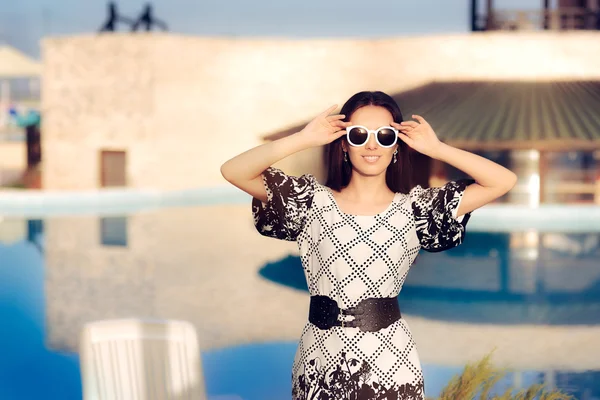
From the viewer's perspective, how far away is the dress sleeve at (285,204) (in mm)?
2195

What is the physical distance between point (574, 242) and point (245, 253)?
20.7 ft

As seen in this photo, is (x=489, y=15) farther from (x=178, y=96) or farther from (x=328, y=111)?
(x=328, y=111)

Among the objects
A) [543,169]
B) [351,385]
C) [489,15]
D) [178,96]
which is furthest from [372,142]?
[178,96]

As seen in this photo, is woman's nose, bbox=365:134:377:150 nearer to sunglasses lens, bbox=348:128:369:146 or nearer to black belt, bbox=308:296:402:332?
sunglasses lens, bbox=348:128:369:146

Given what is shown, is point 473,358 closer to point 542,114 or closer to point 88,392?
point 88,392

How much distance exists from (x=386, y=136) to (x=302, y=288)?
7.72 metres

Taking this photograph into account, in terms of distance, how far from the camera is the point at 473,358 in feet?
21.6

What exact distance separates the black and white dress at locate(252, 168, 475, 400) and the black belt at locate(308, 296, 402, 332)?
1 cm

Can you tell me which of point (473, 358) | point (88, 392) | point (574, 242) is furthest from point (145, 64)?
point (88, 392)

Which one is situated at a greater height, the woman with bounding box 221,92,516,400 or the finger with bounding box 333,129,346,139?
the finger with bounding box 333,129,346,139

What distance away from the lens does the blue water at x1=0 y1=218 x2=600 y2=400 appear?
561cm

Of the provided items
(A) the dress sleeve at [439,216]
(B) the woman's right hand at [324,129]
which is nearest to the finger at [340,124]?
(B) the woman's right hand at [324,129]

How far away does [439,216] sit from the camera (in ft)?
7.16

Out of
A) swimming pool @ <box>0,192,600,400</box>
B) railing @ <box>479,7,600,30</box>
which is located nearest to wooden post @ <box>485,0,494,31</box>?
railing @ <box>479,7,600,30</box>
